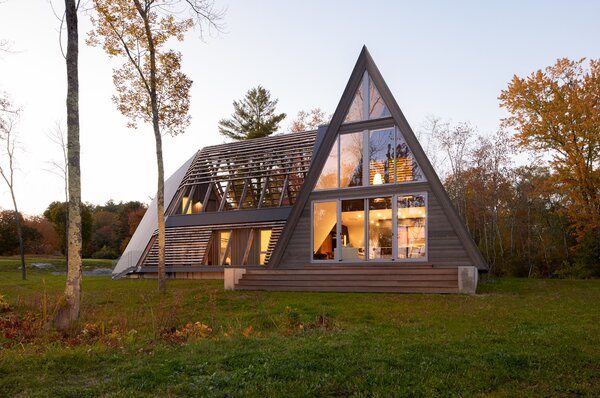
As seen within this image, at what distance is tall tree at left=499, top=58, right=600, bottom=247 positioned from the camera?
20.7 metres

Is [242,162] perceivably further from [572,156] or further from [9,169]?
[572,156]

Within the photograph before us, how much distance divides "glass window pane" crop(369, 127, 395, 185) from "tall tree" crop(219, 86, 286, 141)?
29.2 meters

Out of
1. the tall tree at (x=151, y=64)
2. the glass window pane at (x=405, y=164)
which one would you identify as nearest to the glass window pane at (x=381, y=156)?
the glass window pane at (x=405, y=164)

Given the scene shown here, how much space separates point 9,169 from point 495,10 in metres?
22.2

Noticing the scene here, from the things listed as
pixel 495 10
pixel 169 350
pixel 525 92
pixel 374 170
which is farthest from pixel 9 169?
pixel 525 92

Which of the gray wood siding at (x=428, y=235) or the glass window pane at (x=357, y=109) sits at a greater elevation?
the glass window pane at (x=357, y=109)

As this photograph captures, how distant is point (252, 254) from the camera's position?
22.0m

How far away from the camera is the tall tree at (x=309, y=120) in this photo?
37219 millimetres

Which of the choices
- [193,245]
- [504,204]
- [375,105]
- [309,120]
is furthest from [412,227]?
[309,120]

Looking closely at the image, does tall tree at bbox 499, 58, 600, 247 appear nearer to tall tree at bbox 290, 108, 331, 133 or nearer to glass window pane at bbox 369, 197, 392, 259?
glass window pane at bbox 369, 197, 392, 259

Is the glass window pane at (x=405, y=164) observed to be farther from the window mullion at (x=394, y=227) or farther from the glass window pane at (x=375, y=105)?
the glass window pane at (x=375, y=105)

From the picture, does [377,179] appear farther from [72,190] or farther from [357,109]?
[72,190]

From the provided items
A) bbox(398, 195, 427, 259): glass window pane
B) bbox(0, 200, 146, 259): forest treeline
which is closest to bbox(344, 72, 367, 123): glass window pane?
bbox(398, 195, 427, 259): glass window pane

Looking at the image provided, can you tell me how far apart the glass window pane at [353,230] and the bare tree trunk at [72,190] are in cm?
980
